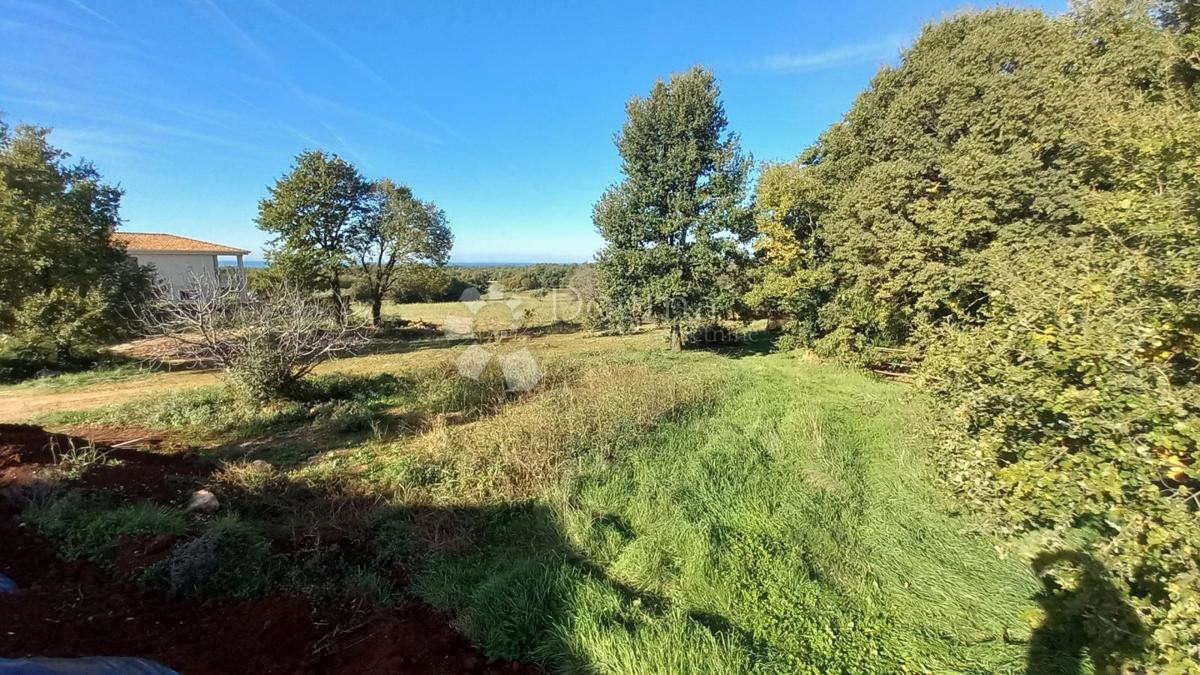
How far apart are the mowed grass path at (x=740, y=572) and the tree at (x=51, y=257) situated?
518 inches

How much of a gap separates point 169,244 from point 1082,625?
36.3 meters

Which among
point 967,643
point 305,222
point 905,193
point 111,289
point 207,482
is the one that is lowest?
point 967,643

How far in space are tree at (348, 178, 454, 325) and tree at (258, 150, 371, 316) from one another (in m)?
1.06

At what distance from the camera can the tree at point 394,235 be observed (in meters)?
20.0

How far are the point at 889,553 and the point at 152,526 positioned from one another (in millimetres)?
6371

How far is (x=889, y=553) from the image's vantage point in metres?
4.08

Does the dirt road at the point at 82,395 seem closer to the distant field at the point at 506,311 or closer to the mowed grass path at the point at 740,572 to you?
the mowed grass path at the point at 740,572

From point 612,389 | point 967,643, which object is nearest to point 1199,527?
point 967,643

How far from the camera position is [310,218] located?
1806 centimetres

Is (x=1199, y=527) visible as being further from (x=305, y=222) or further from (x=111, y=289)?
(x=305, y=222)

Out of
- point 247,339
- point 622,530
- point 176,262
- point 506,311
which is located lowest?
point 622,530
